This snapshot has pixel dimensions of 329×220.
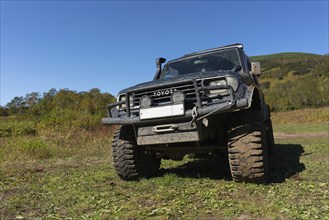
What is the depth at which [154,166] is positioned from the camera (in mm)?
5348

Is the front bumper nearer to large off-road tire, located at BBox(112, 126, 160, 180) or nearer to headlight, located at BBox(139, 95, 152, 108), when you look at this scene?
headlight, located at BBox(139, 95, 152, 108)

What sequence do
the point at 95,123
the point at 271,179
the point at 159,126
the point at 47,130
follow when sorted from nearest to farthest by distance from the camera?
the point at 159,126 → the point at 271,179 → the point at 47,130 → the point at 95,123

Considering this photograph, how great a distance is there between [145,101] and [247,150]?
149 cm

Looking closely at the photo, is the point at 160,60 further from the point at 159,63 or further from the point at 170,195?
the point at 170,195

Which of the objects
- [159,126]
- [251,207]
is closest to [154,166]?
[159,126]

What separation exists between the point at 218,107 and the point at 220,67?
1.77m

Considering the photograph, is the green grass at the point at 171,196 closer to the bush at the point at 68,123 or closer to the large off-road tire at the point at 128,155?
the large off-road tire at the point at 128,155

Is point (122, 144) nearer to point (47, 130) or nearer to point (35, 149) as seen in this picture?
point (35, 149)

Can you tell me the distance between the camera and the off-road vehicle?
3.88 metres

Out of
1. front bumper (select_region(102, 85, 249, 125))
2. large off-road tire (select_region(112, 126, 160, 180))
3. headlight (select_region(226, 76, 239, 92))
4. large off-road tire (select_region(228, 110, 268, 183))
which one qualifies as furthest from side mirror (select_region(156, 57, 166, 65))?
large off-road tire (select_region(228, 110, 268, 183))

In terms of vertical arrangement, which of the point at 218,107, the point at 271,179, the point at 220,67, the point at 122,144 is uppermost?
the point at 220,67

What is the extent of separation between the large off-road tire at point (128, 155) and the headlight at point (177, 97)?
1.16 meters

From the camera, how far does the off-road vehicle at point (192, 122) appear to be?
388 centimetres

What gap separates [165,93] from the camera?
4.26 meters
